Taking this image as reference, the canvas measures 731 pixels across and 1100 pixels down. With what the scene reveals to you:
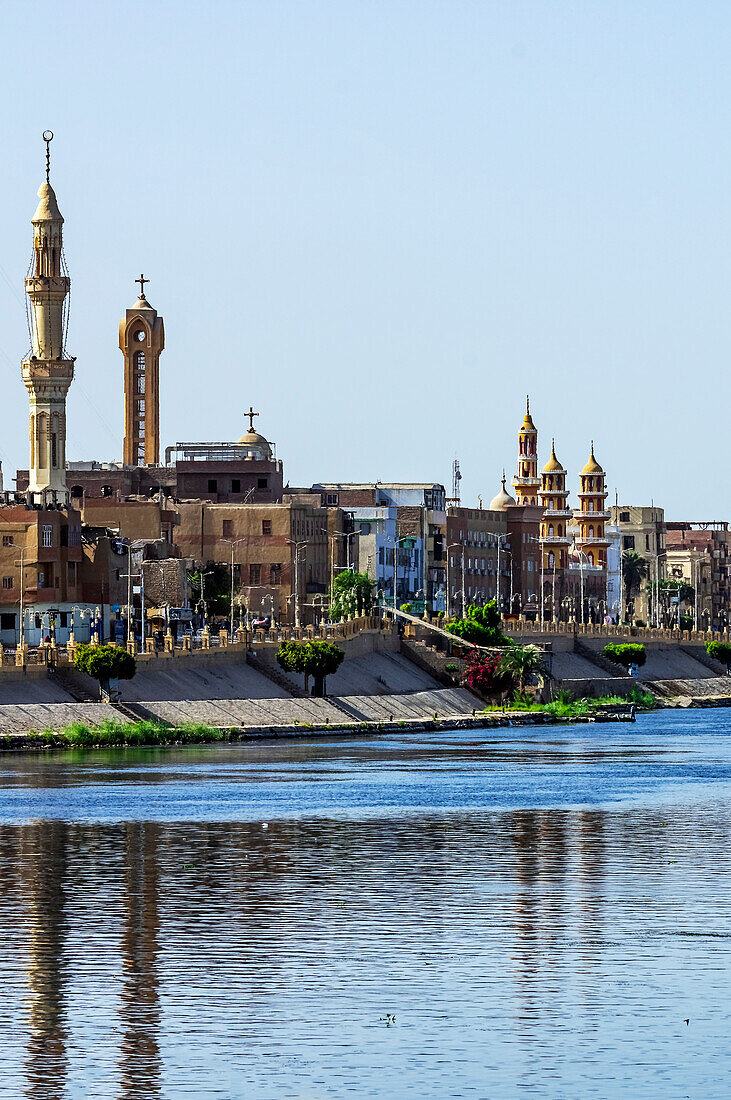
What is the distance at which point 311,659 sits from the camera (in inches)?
5094

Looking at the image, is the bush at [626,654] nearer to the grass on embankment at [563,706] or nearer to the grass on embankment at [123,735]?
the grass on embankment at [563,706]

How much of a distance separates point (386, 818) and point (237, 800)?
7.48 meters

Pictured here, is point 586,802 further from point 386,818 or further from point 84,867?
point 84,867

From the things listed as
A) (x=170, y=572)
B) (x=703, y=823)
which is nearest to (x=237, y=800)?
(x=703, y=823)

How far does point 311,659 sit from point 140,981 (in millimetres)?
93909

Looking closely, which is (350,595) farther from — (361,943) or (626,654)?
(361,943)

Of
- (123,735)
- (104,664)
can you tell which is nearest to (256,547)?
(104,664)

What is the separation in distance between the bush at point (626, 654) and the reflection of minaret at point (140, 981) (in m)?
137

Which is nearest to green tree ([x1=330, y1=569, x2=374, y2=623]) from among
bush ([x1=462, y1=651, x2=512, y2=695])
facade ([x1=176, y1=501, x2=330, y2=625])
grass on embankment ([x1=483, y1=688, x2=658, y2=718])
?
facade ([x1=176, y1=501, x2=330, y2=625])

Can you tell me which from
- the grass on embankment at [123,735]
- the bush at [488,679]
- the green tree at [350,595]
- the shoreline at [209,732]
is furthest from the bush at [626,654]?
the grass on embankment at [123,735]

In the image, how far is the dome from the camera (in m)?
160

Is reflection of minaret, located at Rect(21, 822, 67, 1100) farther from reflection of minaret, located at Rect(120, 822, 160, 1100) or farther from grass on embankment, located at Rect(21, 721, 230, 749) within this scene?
grass on embankment, located at Rect(21, 721, 230, 749)

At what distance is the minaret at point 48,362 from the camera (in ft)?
514

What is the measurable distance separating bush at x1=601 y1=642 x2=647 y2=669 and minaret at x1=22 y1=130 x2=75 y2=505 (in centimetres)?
5416
